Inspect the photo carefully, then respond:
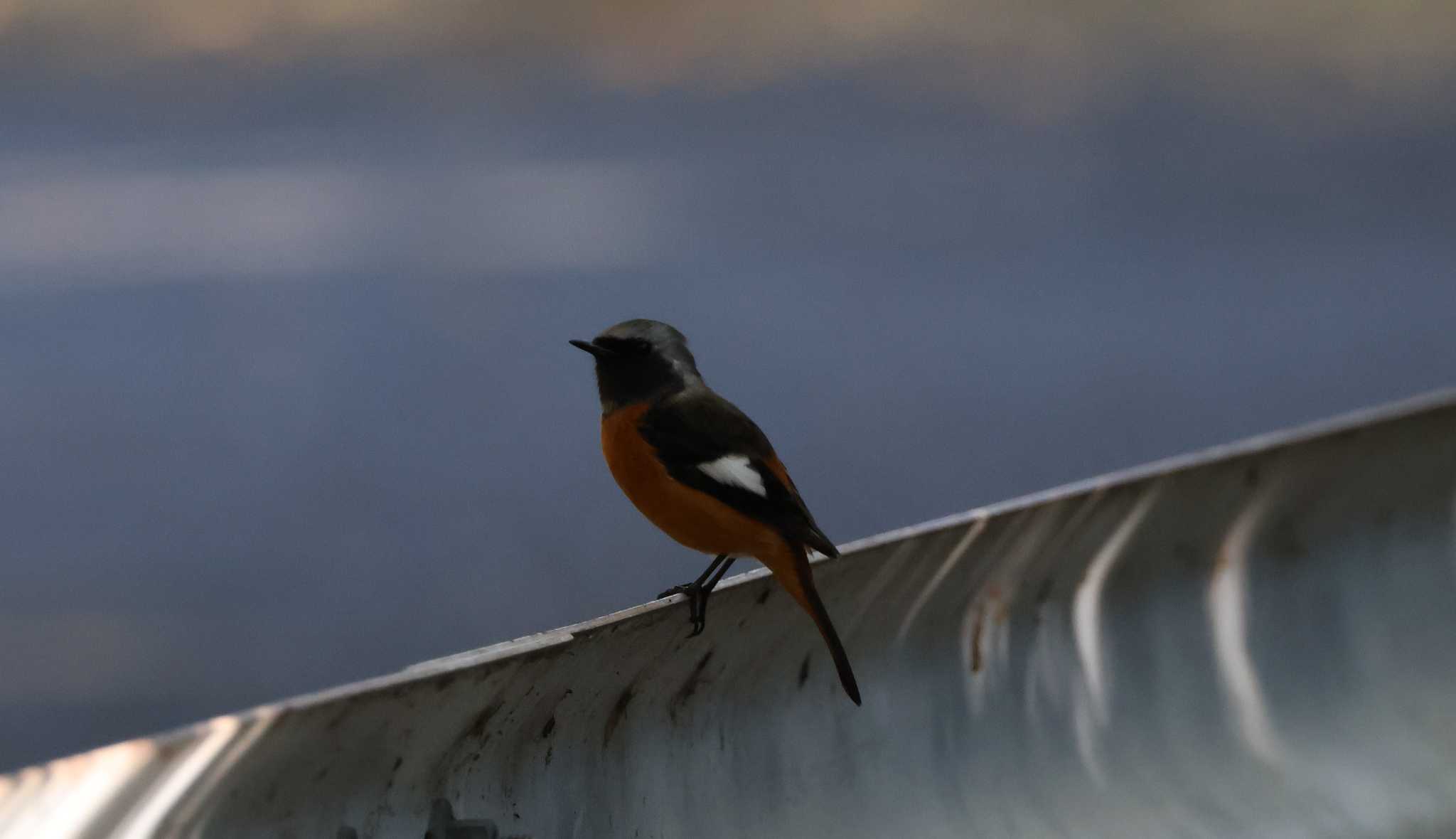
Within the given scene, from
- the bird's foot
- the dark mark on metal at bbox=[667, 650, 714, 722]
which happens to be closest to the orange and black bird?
the bird's foot

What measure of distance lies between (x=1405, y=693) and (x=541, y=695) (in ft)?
3.01

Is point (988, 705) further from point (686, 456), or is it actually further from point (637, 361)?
point (637, 361)

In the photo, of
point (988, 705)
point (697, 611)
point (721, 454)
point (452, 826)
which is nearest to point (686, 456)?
point (721, 454)

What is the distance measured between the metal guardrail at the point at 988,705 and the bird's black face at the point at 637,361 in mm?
1930

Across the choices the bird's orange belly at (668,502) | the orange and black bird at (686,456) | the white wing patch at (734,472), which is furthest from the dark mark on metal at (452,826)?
the white wing patch at (734,472)

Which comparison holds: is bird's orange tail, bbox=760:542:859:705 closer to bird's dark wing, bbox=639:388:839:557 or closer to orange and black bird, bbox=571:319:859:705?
orange and black bird, bbox=571:319:859:705

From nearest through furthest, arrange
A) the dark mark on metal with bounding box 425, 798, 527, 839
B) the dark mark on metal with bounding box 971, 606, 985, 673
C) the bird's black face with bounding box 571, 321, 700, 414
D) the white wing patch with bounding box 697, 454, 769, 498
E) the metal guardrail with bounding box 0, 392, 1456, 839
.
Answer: the metal guardrail with bounding box 0, 392, 1456, 839, the dark mark on metal with bounding box 425, 798, 527, 839, the dark mark on metal with bounding box 971, 606, 985, 673, the white wing patch with bounding box 697, 454, 769, 498, the bird's black face with bounding box 571, 321, 700, 414

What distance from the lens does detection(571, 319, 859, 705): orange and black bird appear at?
10.4ft

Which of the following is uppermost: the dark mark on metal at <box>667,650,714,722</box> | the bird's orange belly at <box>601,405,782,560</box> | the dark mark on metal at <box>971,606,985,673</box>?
the dark mark on metal at <box>667,650,714,722</box>

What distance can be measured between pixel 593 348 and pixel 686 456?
559 mm

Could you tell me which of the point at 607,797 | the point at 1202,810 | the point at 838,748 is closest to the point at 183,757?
the point at 607,797

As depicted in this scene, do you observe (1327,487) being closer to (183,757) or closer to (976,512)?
(976,512)

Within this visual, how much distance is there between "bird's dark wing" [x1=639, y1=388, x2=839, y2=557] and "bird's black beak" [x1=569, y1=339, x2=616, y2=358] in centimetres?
26

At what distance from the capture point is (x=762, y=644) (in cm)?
191
